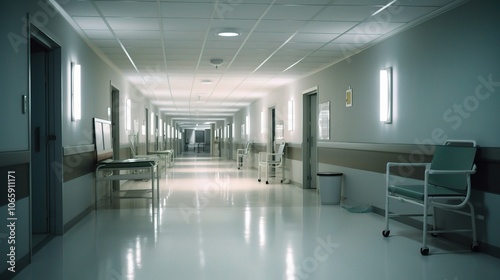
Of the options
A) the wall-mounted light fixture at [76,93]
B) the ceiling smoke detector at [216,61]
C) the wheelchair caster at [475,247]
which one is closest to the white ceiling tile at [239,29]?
the ceiling smoke detector at [216,61]

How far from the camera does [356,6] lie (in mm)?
4578

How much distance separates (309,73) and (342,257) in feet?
19.2

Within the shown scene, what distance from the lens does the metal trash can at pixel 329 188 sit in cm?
714

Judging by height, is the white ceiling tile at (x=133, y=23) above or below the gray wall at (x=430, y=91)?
above

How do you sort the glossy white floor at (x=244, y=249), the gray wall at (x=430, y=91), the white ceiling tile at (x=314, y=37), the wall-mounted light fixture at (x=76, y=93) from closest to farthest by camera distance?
1. the glossy white floor at (x=244, y=249)
2. the gray wall at (x=430, y=91)
3. the wall-mounted light fixture at (x=76, y=93)
4. the white ceiling tile at (x=314, y=37)

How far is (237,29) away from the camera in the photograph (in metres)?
5.51

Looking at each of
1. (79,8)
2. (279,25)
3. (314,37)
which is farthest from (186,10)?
(314,37)

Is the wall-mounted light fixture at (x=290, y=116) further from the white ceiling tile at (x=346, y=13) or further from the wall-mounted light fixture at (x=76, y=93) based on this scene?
the wall-mounted light fixture at (x=76, y=93)

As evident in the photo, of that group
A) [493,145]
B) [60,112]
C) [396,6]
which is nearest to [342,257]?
[493,145]

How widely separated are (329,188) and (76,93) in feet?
13.5

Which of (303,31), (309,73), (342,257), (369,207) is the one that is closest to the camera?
(342,257)

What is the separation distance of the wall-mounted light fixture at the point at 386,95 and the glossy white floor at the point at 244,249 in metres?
1.40

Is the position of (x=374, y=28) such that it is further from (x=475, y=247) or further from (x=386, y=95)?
(x=475, y=247)

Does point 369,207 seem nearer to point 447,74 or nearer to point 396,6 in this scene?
point 447,74
